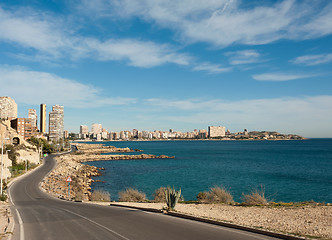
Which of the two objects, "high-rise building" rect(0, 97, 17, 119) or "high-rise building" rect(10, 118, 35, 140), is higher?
"high-rise building" rect(0, 97, 17, 119)

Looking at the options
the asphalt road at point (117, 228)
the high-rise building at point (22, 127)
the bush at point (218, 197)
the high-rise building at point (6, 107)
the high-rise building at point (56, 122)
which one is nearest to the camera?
the asphalt road at point (117, 228)

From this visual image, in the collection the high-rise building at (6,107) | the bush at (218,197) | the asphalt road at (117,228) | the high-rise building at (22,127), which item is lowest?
the bush at (218,197)

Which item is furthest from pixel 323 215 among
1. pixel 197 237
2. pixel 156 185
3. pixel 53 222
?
pixel 156 185

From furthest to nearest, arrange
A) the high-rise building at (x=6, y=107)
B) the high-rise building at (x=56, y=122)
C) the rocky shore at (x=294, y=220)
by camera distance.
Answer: the high-rise building at (x=6, y=107), the high-rise building at (x=56, y=122), the rocky shore at (x=294, y=220)

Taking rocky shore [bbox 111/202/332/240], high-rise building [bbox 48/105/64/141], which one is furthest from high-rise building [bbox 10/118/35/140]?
rocky shore [bbox 111/202/332/240]

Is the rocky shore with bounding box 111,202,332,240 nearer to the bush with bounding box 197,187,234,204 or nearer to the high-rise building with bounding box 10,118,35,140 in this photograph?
the bush with bounding box 197,187,234,204

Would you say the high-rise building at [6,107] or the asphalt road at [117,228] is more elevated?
the high-rise building at [6,107]

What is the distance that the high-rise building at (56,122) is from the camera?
172 m

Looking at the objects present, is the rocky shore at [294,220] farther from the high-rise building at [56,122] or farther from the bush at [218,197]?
the high-rise building at [56,122]

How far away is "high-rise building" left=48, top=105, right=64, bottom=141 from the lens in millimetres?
171875

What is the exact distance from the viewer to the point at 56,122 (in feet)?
579

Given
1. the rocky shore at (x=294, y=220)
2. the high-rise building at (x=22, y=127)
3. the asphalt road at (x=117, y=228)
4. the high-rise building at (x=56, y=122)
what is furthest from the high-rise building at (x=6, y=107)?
the rocky shore at (x=294, y=220)

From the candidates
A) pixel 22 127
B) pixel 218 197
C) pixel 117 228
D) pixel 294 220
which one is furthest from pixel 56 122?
pixel 294 220

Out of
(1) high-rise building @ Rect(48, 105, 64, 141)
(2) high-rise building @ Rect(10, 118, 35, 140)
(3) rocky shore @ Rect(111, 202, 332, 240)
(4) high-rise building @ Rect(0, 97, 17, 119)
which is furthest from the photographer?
(4) high-rise building @ Rect(0, 97, 17, 119)
